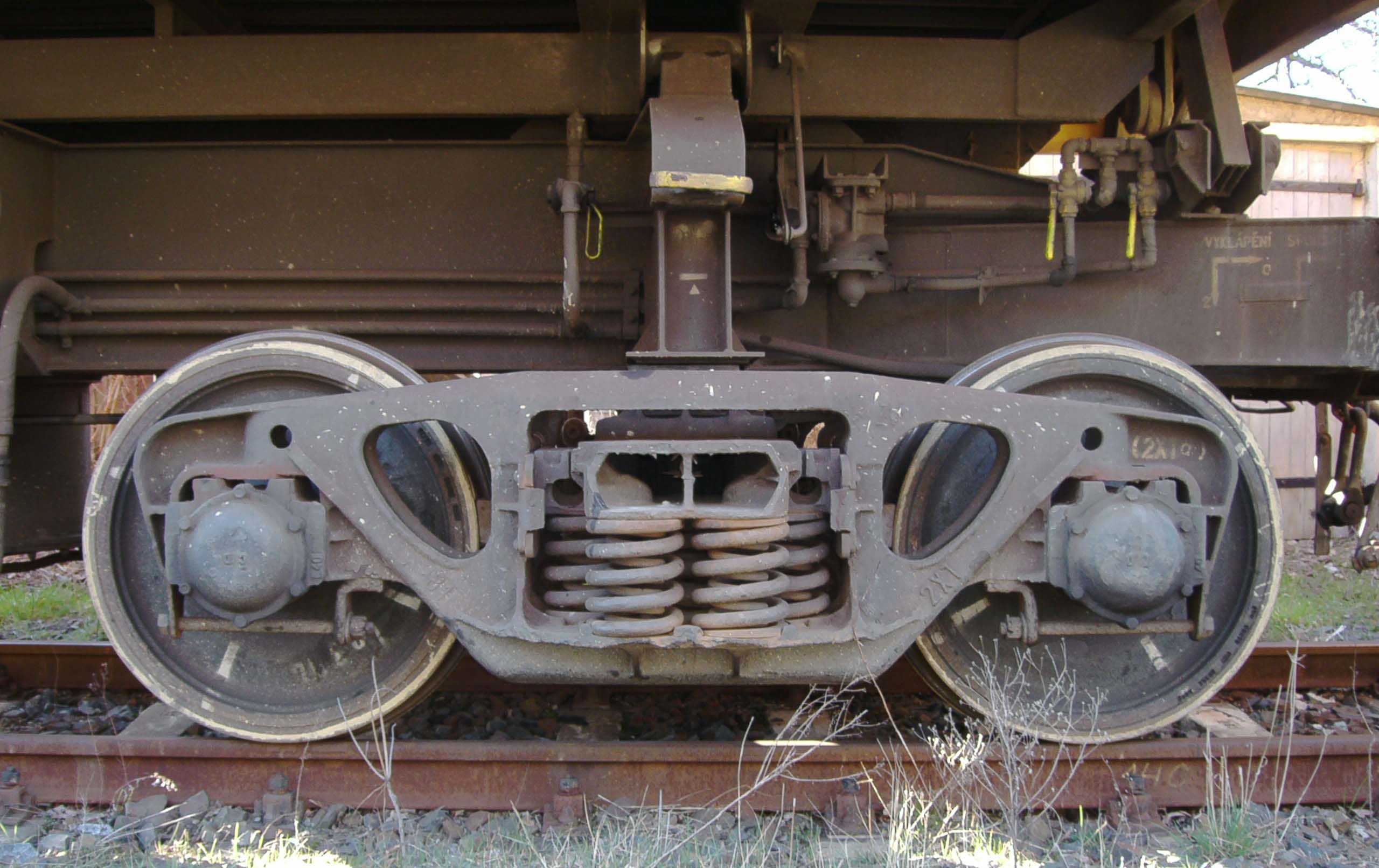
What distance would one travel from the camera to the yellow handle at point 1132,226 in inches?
136

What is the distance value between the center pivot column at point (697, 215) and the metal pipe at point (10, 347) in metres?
2.06

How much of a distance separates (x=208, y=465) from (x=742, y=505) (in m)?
1.56

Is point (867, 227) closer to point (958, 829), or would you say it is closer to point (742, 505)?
point (742, 505)

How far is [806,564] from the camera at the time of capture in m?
2.76

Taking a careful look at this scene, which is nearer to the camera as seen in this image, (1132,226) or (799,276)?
(799,276)

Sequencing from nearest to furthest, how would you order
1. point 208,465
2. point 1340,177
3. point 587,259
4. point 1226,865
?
point 1226,865, point 208,465, point 587,259, point 1340,177

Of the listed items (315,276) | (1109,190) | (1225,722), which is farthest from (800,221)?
(1225,722)

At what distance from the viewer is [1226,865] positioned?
2613mm

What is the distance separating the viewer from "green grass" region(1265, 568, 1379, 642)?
521 cm

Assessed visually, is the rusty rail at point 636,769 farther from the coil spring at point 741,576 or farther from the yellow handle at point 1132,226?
the yellow handle at point 1132,226

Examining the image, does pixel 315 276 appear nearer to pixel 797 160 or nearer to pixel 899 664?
pixel 797 160

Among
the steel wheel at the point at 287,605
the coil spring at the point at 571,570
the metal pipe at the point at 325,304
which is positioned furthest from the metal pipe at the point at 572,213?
the coil spring at the point at 571,570

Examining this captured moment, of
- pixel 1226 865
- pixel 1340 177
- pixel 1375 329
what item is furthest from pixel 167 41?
pixel 1340 177

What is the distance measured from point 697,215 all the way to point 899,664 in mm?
1991
